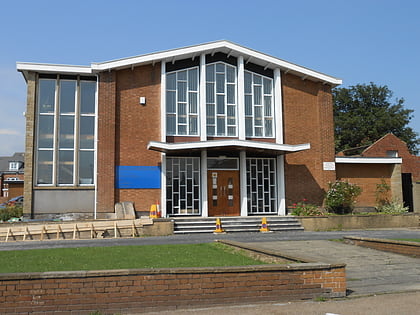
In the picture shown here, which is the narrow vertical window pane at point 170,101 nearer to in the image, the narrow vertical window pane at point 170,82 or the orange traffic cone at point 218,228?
the narrow vertical window pane at point 170,82

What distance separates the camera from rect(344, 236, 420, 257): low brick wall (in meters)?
10.7

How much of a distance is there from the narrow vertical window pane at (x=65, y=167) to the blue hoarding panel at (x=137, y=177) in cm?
198

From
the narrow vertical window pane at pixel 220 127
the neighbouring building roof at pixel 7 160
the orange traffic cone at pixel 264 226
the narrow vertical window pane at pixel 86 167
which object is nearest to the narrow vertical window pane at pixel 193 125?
the narrow vertical window pane at pixel 220 127

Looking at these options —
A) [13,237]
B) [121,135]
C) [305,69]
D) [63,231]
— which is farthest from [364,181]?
[13,237]

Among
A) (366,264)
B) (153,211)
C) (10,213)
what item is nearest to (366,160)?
(153,211)

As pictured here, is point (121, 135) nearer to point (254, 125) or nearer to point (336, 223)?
point (254, 125)

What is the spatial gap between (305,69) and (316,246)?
11.4 m

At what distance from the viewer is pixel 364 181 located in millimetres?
22281

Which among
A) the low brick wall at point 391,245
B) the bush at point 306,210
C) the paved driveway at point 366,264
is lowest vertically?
the paved driveway at point 366,264

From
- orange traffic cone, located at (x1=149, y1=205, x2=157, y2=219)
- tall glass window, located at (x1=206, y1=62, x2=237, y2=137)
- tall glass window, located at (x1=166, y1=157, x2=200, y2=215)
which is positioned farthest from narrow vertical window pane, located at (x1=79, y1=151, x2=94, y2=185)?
tall glass window, located at (x1=206, y1=62, x2=237, y2=137)

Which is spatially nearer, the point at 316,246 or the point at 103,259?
the point at 103,259

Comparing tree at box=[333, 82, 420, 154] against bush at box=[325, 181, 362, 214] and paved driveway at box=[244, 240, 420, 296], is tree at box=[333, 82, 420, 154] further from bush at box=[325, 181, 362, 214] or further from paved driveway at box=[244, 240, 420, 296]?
paved driveway at box=[244, 240, 420, 296]

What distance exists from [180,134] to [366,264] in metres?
11.6

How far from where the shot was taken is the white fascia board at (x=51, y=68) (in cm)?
1805
